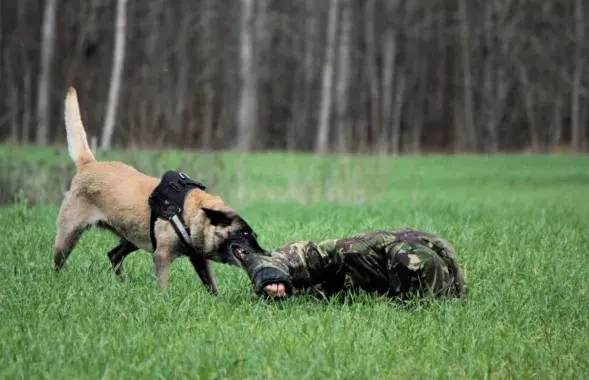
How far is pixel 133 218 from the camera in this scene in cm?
694

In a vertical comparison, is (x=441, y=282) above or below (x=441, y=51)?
below

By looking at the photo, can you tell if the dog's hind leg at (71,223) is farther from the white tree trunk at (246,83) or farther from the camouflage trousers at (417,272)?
the white tree trunk at (246,83)

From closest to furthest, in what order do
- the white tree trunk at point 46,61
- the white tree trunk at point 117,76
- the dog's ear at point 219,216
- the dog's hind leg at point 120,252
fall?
the dog's ear at point 219,216 → the dog's hind leg at point 120,252 → the white tree trunk at point 117,76 → the white tree trunk at point 46,61

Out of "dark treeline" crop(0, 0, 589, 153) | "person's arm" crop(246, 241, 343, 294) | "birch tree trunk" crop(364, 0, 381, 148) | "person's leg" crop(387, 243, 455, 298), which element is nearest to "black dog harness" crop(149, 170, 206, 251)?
"person's arm" crop(246, 241, 343, 294)

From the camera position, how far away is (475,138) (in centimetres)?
4019

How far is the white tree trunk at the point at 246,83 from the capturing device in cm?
3075

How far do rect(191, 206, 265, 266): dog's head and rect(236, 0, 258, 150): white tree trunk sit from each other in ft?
79.4

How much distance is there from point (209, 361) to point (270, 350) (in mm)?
466

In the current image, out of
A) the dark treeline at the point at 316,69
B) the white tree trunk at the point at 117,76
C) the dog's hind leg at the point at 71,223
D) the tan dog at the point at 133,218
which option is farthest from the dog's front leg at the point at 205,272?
the dark treeline at the point at 316,69

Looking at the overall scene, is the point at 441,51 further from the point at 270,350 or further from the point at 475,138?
the point at 270,350

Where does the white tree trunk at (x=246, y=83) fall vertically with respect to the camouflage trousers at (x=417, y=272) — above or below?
above

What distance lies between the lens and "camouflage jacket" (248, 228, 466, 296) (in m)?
6.35

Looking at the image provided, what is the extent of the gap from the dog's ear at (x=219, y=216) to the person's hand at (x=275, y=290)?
1.93ft

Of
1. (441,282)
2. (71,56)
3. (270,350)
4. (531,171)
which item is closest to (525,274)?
(441,282)
